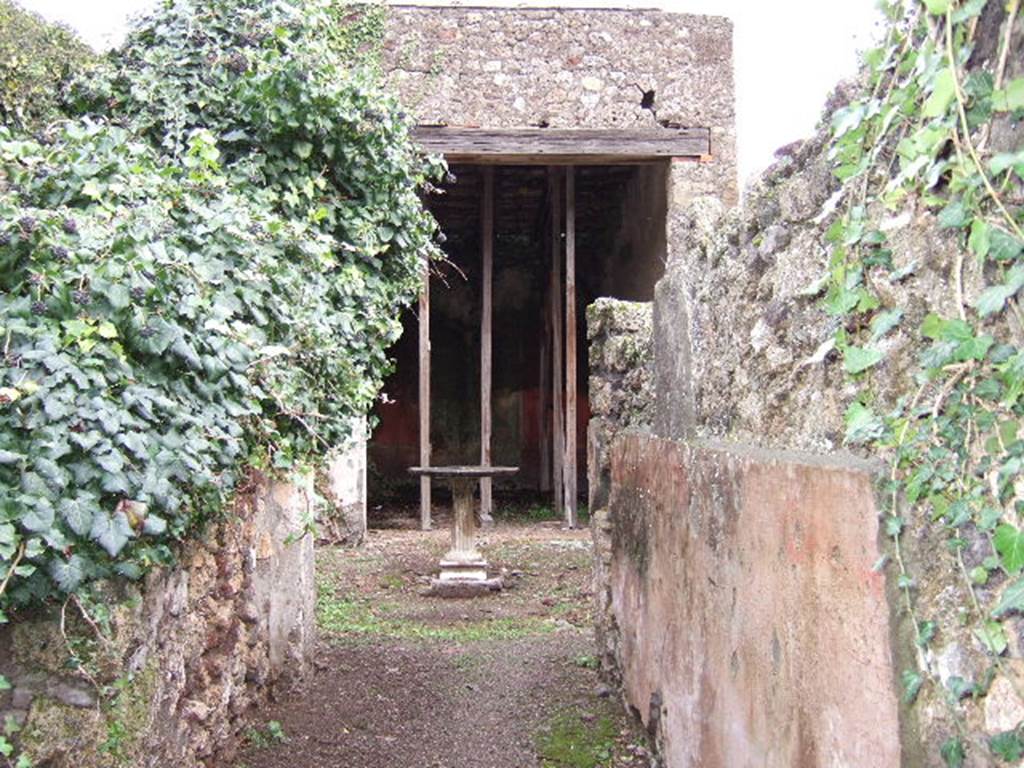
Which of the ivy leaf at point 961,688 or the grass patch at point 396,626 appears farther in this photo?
the grass patch at point 396,626

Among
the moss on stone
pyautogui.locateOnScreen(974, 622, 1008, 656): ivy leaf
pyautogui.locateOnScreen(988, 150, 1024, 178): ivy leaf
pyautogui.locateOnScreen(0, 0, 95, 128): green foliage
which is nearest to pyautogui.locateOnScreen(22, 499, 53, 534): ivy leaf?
the moss on stone

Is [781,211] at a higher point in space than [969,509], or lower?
higher

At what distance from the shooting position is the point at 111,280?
2.76 m

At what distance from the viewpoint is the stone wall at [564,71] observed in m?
10.4

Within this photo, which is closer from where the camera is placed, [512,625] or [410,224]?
[410,224]

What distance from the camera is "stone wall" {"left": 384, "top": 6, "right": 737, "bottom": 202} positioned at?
10.4m

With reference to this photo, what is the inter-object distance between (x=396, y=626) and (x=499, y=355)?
9.37 metres

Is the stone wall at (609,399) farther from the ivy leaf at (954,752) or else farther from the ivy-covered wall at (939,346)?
the ivy leaf at (954,752)

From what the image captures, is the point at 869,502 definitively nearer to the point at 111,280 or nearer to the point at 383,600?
the point at 111,280

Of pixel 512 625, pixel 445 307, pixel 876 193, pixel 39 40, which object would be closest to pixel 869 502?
pixel 876 193

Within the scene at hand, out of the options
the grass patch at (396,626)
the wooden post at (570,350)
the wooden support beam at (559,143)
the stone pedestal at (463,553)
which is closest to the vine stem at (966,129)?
the grass patch at (396,626)

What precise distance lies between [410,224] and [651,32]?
5.84 metres

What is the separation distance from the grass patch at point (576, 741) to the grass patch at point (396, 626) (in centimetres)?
179

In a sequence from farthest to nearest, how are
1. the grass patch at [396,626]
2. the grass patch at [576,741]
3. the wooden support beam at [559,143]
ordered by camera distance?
1. the wooden support beam at [559,143]
2. the grass patch at [396,626]
3. the grass patch at [576,741]
